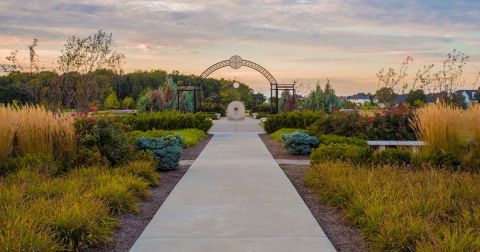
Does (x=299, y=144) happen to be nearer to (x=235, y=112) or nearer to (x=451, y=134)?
(x=451, y=134)

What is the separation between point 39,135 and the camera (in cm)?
1051

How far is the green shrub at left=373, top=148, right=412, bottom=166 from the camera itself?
1093 cm

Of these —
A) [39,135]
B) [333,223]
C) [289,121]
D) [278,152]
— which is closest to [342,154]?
[278,152]

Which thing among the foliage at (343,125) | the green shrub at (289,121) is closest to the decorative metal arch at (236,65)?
the green shrub at (289,121)

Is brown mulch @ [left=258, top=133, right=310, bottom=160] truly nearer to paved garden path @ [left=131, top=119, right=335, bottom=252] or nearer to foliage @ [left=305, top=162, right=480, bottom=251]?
paved garden path @ [left=131, top=119, right=335, bottom=252]

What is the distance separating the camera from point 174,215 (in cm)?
715

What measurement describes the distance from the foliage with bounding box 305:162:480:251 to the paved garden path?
50 centimetres

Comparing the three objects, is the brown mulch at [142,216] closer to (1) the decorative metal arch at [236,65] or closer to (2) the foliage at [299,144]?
(2) the foliage at [299,144]

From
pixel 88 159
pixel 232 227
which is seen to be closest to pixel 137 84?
pixel 88 159

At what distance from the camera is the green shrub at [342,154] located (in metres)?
10.9

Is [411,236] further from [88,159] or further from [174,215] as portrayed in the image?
[88,159]

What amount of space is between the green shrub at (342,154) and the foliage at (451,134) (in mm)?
1243

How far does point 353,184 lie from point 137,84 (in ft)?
203

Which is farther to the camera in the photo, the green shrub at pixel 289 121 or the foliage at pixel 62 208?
the green shrub at pixel 289 121
